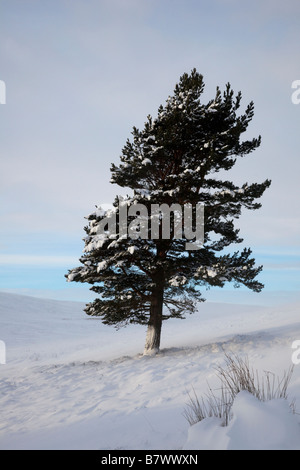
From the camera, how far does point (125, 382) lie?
7758 millimetres

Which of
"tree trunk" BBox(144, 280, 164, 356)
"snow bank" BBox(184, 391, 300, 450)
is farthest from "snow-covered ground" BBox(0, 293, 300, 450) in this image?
"tree trunk" BBox(144, 280, 164, 356)

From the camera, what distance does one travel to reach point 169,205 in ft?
37.1

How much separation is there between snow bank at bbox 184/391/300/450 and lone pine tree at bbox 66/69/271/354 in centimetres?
674

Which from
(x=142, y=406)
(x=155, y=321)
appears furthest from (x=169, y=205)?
(x=142, y=406)

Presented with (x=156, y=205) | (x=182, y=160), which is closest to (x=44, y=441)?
(x=156, y=205)

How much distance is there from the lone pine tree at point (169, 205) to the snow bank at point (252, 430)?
22.1ft

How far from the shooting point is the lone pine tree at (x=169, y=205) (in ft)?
34.4

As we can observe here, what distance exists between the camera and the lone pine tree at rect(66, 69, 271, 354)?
10477 millimetres

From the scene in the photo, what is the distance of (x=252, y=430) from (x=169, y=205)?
899cm

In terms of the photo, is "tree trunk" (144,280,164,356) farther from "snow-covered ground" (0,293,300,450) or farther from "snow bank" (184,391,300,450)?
→ "snow bank" (184,391,300,450)
